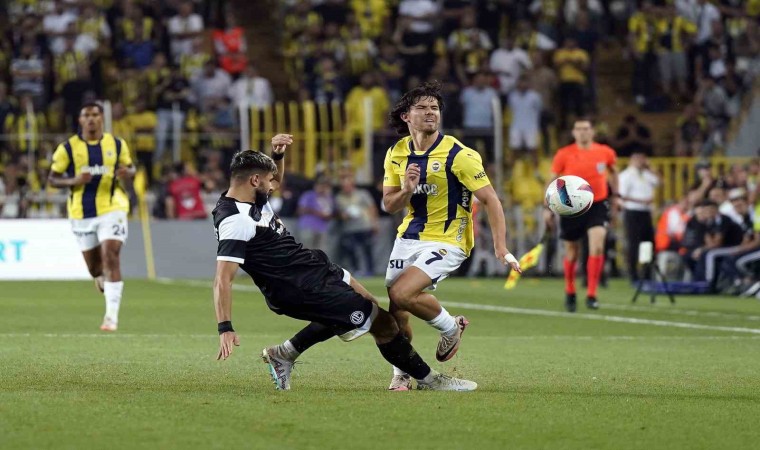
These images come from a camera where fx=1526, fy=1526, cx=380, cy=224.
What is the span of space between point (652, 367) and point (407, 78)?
18.0m

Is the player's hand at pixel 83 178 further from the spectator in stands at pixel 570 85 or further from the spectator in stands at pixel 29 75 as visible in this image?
the spectator in stands at pixel 570 85

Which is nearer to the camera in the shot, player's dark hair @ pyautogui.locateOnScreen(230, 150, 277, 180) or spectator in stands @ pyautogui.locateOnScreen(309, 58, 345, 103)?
player's dark hair @ pyautogui.locateOnScreen(230, 150, 277, 180)

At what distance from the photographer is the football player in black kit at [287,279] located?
920 centimetres

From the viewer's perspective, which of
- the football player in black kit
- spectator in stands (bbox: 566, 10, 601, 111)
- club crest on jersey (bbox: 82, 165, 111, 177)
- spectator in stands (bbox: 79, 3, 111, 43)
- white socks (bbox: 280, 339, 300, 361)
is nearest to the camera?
the football player in black kit

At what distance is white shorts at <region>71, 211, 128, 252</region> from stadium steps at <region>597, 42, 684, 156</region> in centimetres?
1559

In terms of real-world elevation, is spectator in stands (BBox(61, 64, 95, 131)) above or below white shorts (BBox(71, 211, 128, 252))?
above

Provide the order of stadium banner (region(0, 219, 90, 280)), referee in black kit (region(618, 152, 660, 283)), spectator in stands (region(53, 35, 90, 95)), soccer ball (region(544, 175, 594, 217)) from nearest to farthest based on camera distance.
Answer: soccer ball (region(544, 175, 594, 217))
stadium banner (region(0, 219, 90, 280))
referee in black kit (region(618, 152, 660, 283))
spectator in stands (region(53, 35, 90, 95))

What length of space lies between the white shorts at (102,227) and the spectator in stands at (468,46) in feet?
48.0

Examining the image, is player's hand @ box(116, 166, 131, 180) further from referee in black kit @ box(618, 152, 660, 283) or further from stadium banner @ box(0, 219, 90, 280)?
referee in black kit @ box(618, 152, 660, 283)

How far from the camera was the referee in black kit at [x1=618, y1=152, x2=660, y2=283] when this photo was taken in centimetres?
2372

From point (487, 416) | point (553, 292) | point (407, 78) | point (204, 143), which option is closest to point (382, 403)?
point (487, 416)

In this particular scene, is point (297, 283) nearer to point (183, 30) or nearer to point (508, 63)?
point (183, 30)

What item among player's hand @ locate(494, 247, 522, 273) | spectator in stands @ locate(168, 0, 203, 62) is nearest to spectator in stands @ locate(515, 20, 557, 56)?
spectator in stands @ locate(168, 0, 203, 62)

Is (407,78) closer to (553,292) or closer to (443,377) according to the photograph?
(553,292)
